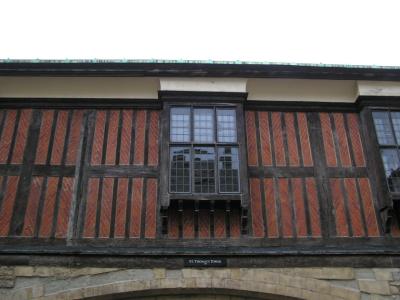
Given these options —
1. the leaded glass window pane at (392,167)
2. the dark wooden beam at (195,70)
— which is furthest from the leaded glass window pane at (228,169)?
the leaded glass window pane at (392,167)

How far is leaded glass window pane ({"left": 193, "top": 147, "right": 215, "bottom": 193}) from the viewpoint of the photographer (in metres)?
7.43

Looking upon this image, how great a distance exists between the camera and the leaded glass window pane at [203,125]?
7.83m

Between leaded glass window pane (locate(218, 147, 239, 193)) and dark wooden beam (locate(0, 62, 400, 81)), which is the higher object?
dark wooden beam (locate(0, 62, 400, 81))

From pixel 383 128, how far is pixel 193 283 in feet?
14.2

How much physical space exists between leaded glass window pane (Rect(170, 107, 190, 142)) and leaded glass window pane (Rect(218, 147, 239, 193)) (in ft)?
2.17

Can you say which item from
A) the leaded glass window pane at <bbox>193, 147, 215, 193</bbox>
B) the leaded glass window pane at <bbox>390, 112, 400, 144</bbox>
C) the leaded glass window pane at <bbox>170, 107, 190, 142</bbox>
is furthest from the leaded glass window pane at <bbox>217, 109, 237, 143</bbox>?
the leaded glass window pane at <bbox>390, 112, 400, 144</bbox>

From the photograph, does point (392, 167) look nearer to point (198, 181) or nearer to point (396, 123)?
point (396, 123)

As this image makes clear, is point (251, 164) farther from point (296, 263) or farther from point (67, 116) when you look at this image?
point (67, 116)

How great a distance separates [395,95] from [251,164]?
9.86 ft

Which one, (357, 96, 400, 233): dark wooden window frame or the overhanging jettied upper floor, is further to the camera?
(357, 96, 400, 233): dark wooden window frame

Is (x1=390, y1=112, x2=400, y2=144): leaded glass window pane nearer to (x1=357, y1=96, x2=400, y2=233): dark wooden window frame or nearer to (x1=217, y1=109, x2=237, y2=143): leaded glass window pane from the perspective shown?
(x1=357, y1=96, x2=400, y2=233): dark wooden window frame

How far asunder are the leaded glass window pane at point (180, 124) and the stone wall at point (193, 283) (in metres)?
2.22

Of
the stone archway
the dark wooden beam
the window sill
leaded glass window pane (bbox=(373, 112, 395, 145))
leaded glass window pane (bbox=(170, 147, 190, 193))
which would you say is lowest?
the stone archway

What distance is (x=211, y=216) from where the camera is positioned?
7.44 metres
